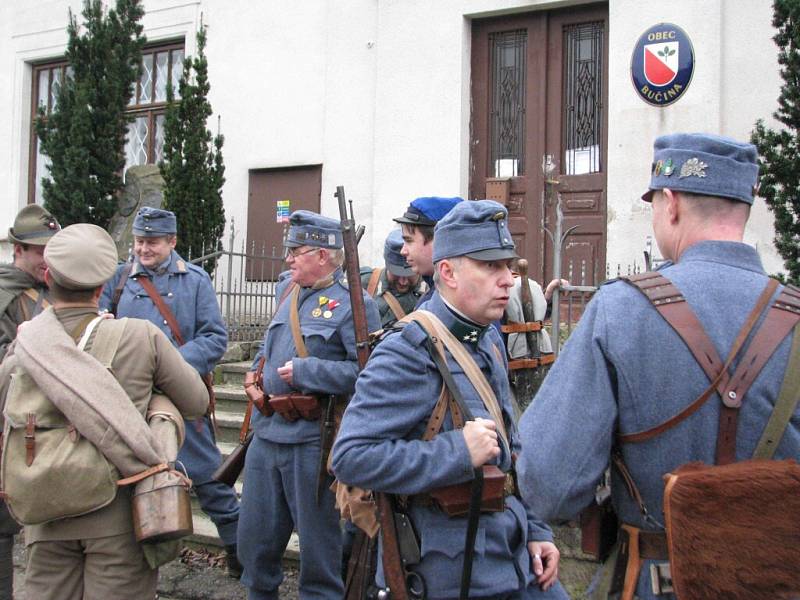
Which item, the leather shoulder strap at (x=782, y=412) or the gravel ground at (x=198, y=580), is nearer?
the leather shoulder strap at (x=782, y=412)

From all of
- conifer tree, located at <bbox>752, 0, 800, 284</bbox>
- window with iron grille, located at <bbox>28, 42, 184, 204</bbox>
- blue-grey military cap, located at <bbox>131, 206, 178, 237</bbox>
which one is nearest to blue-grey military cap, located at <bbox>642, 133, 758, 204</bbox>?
blue-grey military cap, located at <bbox>131, 206, 178, 237</bbox>

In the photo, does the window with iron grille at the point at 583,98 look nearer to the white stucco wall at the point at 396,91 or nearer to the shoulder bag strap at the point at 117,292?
the white stucco wall at the point at 396,91

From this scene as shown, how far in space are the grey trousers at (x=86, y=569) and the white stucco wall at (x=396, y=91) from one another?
6.50m

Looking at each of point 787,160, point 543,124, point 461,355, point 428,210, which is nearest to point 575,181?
point 543,124

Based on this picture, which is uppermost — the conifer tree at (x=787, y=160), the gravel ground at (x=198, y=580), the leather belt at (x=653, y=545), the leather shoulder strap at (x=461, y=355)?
the conifer tree at (x=787, y=160)

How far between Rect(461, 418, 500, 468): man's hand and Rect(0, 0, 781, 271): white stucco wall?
252 inches

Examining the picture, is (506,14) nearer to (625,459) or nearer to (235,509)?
(235,509)

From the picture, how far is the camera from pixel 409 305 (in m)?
4.89

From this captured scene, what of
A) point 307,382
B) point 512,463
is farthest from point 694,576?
point 307,382

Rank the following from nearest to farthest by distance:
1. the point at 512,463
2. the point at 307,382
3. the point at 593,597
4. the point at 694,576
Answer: the point at 694,576 → the point at 593,597 → the point at 512,463 → the point at 307,382

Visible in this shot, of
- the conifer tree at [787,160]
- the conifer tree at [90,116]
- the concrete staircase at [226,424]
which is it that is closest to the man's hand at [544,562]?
the concrete staircase at [226,424]

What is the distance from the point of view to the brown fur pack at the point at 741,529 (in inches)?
67.2

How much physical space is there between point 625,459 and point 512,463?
30.2 inches

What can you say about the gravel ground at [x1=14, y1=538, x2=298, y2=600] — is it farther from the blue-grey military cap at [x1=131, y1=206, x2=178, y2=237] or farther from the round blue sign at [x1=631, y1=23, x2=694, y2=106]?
the round blue sign at [x1=631, y1=23, x2=694, y2=106]
